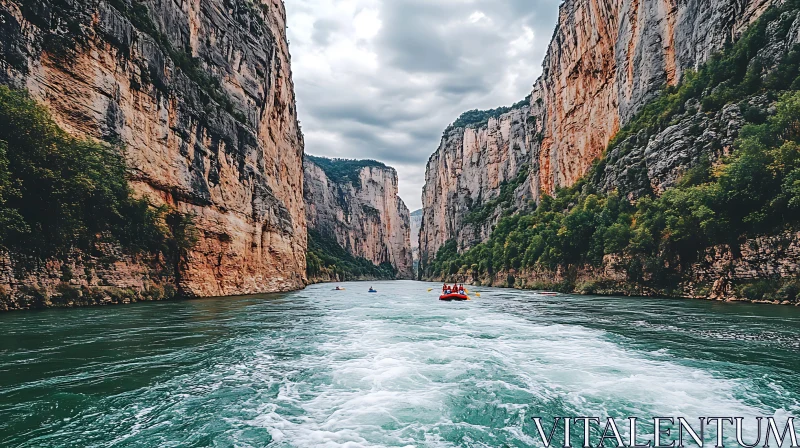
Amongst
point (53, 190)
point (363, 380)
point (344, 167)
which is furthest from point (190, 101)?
point (344, 167)

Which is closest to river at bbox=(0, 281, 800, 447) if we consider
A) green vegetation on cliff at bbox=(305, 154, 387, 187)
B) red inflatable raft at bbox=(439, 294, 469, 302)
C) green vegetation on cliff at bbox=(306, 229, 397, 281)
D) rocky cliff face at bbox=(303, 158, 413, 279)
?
red inflatable raft at bbox=(439, 294, 469, 302)

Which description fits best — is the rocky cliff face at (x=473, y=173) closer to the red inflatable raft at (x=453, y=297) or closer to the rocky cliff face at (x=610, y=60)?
the rocky cliff face at (x=610, y=60)

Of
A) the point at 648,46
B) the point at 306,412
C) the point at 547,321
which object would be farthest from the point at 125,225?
the point at 648,46

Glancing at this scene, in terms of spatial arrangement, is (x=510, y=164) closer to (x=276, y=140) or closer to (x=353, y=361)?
(x=276, y=140)

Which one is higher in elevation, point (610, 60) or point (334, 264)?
point (610, 60)

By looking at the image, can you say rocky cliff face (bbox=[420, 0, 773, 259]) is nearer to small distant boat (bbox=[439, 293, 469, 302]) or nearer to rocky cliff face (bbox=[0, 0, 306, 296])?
small distant boat (bbox=[439, 293, 469, 302])

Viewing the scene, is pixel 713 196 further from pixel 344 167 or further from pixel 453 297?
pixel 344 167

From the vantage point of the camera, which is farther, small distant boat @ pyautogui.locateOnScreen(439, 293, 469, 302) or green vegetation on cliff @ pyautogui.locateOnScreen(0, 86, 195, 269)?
small distant boat @ pyautogui.locateOnScreen(439, 293, 469, 302)
